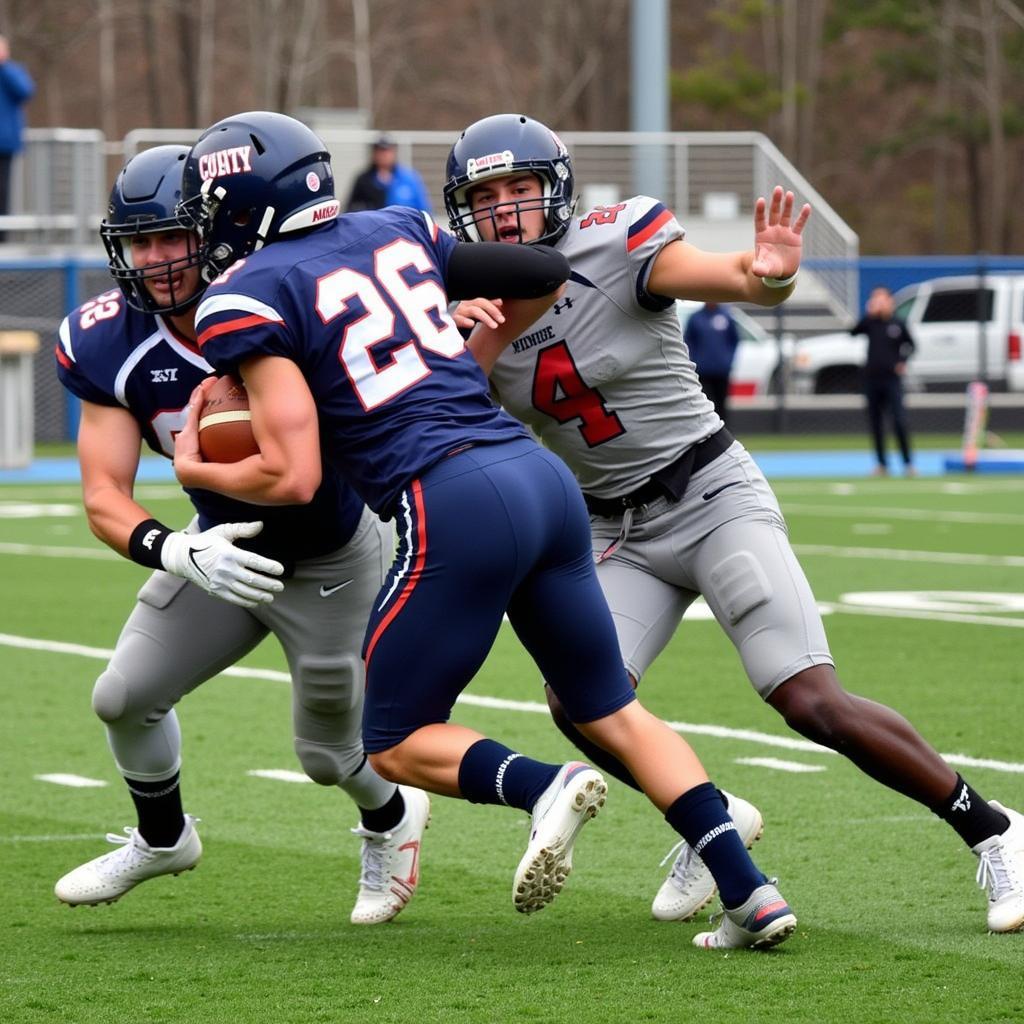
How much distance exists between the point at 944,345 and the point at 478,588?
23487mm

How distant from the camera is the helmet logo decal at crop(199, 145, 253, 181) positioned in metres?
4.19

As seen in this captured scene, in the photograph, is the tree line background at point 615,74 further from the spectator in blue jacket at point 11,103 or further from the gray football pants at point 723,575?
the gray football pants at point 723,575

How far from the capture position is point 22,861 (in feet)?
17.7

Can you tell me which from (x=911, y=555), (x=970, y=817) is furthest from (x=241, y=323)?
(x=911, y=555)

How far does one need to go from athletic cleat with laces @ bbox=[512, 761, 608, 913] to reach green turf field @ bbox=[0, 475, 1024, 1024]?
0.21 m

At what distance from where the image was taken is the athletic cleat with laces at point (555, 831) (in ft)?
12.8

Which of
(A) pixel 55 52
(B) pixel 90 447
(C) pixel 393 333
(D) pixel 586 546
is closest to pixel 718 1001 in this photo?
(D) pixel 586 546

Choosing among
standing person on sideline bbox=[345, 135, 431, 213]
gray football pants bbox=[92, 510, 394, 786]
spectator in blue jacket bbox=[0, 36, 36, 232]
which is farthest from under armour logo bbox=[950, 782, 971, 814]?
spectator in blue jacket bbox=[0, 36, 36, 232]

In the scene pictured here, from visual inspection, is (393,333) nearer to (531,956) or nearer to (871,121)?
(531,956)

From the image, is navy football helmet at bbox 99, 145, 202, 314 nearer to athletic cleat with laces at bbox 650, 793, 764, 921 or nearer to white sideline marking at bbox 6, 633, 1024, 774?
athletic cleat with laces at bbox 650, 793, 764, 921

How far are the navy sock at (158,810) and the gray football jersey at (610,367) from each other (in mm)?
1234

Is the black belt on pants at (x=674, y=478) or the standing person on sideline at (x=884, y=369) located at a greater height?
the black belt on pants at (x=674, y=478)

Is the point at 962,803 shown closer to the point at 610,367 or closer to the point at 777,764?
the point at 610,367

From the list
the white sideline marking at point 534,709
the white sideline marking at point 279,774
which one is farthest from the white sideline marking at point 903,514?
the white sideline marking at point 279,774
